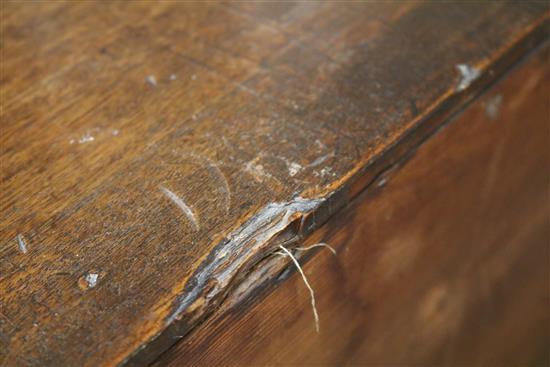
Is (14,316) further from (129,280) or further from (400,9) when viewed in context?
(400,9)

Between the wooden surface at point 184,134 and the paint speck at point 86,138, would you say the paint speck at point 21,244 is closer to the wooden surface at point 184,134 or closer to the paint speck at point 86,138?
the wooden surface at point 184,134

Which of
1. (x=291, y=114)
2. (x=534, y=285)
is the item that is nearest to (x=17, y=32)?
(x=291, y=114)

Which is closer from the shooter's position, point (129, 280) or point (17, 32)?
point (129, 280)

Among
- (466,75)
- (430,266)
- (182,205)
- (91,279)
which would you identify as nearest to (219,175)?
(182,205)

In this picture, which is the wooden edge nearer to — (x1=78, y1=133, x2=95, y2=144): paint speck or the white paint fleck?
the white paint fleck

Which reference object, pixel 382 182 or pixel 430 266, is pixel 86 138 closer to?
pixel 382 182
